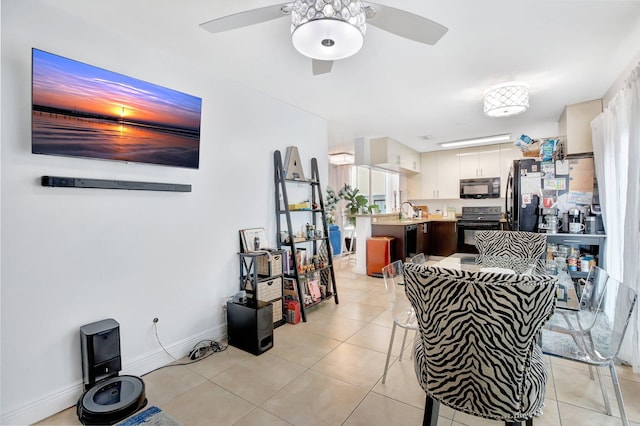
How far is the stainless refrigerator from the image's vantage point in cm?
333

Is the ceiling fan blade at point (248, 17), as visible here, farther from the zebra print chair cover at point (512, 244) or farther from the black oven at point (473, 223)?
the black oven at point (473, 223)

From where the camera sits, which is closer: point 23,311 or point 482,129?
point 23,311

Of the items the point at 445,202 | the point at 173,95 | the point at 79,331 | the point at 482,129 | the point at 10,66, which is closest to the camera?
the point at 10,66

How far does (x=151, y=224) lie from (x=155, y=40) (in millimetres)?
1341

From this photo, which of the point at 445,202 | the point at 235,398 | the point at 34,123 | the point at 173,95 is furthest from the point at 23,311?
the point at 445,202

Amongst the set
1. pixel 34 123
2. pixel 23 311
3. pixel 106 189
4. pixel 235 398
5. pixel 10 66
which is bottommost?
pixel 235 398

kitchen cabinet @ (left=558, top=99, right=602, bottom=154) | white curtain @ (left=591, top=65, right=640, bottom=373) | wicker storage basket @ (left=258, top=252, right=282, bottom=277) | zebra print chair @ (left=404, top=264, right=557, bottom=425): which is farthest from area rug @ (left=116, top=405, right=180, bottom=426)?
kitchen cabinet @ (left=558, top=99, right=602, bottom=154)

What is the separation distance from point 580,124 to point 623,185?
1.44 meters

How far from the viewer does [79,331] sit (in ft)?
6.25

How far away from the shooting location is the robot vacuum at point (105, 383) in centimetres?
166

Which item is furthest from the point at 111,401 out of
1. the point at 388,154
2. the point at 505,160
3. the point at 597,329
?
the point at 505,160

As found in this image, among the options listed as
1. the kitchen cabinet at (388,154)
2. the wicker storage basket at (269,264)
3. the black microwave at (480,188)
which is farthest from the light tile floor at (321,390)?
the black microwave at (480,188)

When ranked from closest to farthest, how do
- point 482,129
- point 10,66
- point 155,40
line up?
point 10,66 < point 155,40 < point 482,129

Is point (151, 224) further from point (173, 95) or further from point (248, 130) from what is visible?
point (248, 130)
